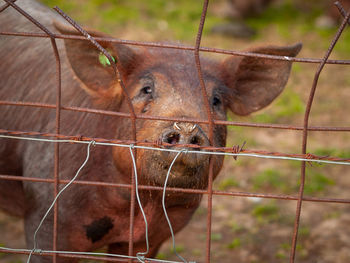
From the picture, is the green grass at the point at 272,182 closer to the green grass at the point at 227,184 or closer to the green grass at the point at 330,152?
the green grass at the point at 227,184

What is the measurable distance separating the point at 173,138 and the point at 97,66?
1231 mm

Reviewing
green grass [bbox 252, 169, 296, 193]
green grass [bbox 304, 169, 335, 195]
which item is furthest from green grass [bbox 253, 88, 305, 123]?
green grass [bbox 304, 169, 335, 195]

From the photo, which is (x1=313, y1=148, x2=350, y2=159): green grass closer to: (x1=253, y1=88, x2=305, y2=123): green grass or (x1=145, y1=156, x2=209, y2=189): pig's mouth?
(x1=253, y1=88, x2=305, y2=123): green grass

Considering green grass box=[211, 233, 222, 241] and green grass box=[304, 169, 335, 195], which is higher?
green grass box=[304, 169, 335, 195]

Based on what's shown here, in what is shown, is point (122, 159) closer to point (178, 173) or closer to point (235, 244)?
point (178, 173)

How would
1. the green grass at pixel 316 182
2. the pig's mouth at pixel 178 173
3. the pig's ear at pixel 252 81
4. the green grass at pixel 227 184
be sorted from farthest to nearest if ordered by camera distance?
the green grass at pixel 227 184 → the green grass at pixel 316 182 → the pig's ear at pixel 252 81 → the pig's mouth at pixel 178 173

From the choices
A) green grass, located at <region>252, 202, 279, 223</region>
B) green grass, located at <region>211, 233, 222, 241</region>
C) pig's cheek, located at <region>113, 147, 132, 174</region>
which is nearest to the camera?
pig's cheek, located at <region>113, 147, 132, 174</region>

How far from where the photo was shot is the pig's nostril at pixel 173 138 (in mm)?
2697

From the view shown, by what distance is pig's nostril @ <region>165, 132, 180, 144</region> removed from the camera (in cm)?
270

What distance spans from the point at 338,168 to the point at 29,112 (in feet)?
14.5

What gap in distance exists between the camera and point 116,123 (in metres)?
3.71

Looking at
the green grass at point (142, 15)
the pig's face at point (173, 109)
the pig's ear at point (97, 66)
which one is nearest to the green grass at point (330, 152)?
the pig's face at point (173, 109)

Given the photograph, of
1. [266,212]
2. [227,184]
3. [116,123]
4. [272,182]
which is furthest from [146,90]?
[272,182]

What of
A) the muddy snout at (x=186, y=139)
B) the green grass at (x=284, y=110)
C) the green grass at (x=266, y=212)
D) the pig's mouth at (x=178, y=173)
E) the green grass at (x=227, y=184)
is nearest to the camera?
the muddy snout at (x=186, y=139)
